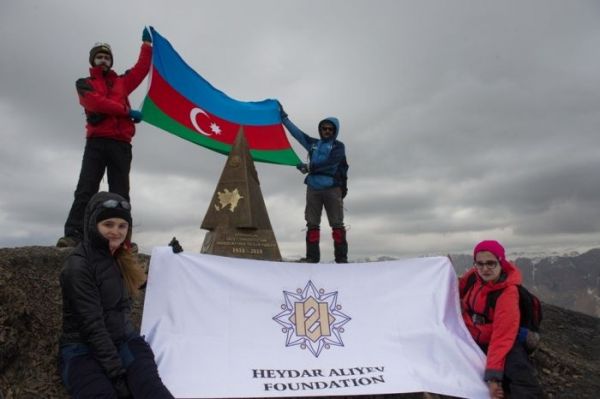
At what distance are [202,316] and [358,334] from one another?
188 cm

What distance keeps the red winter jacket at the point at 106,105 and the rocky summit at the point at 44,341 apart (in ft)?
6.68

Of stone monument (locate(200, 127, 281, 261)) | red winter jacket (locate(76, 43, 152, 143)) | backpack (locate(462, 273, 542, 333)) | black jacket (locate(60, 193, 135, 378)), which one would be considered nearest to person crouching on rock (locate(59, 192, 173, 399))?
black jacket (locate(60, 193, 135, 378))

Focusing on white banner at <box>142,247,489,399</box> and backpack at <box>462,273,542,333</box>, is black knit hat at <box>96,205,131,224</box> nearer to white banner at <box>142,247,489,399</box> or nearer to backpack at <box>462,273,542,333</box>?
white banner at <box>142,247,489,399</box>

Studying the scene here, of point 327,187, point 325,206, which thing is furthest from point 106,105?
point 325,206

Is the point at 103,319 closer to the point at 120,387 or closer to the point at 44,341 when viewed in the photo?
the point at 120,387

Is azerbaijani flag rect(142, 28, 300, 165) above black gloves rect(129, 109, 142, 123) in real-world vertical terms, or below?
above

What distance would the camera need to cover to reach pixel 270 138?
10047 millimetres

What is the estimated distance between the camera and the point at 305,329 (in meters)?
5.23

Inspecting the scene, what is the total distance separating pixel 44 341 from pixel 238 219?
3.58m

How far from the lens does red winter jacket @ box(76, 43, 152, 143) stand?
21.2 feet

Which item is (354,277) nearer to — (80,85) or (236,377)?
(236,377)

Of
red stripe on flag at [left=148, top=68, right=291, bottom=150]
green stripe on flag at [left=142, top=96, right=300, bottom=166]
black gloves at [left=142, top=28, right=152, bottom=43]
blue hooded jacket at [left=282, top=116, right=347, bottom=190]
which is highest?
black gloves at [left=142, top=28, right=152, bottom=43]

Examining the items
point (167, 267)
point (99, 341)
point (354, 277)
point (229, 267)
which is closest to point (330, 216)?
point (354, 277)

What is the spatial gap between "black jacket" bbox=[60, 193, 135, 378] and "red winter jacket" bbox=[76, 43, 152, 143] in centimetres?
300
